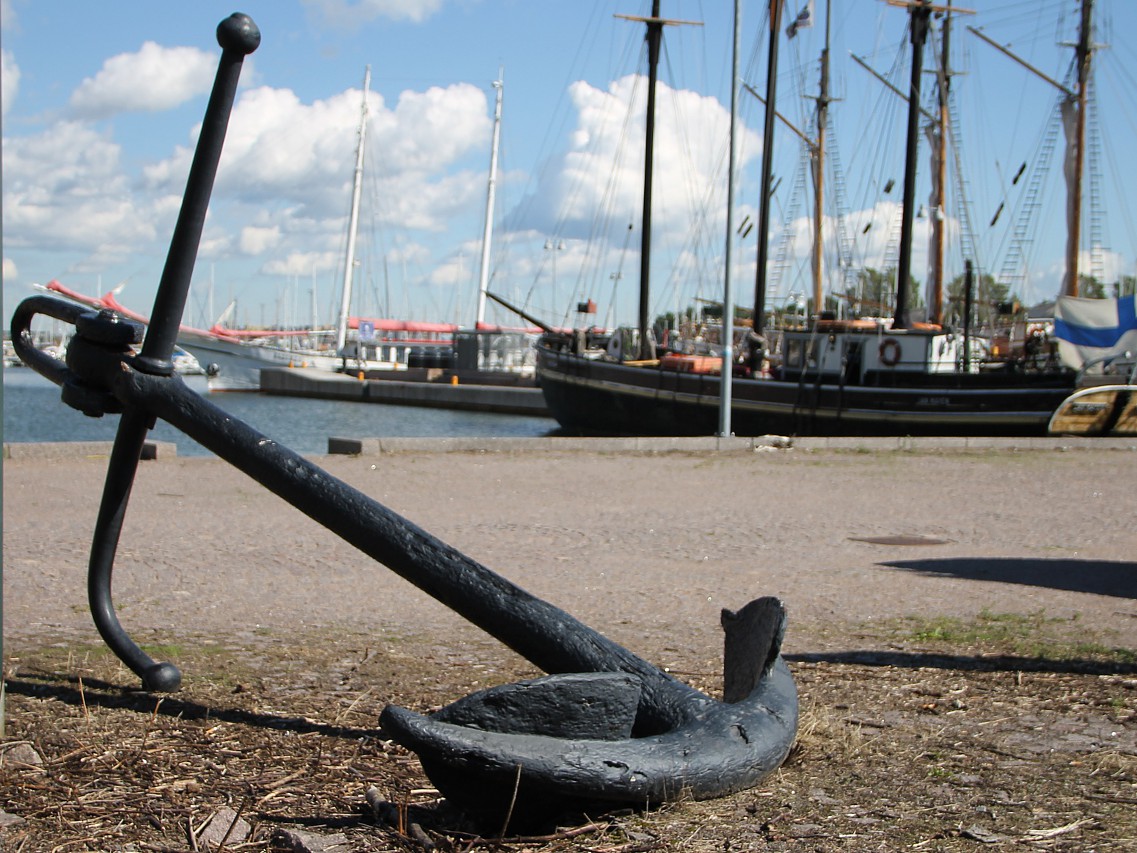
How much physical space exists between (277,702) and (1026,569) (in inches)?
193

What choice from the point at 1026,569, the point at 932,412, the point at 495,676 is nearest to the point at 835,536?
the point at 1026,569

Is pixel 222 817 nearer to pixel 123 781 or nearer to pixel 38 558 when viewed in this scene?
pixel 123 781

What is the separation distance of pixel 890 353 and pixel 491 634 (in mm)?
27060

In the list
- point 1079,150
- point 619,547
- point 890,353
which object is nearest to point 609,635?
point 619,547

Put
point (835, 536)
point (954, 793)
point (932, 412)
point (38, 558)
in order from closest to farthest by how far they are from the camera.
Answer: point (954, 793), point (38, 558), point (835, 536), point (932, 412)

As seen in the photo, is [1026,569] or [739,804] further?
[1026,569]

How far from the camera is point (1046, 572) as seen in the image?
7.05 meters

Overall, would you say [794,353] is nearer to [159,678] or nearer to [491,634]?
[159,678]

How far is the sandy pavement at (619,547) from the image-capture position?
551cm

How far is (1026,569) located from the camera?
7.17m

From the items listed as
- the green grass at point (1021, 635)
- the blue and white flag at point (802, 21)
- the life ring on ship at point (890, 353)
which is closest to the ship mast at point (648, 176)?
the blue and white flag at point (802, 21)

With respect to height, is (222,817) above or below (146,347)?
below

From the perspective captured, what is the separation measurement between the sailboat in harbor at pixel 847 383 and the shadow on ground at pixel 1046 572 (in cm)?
1749

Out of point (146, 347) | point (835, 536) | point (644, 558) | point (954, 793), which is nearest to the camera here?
point (954, 793)
